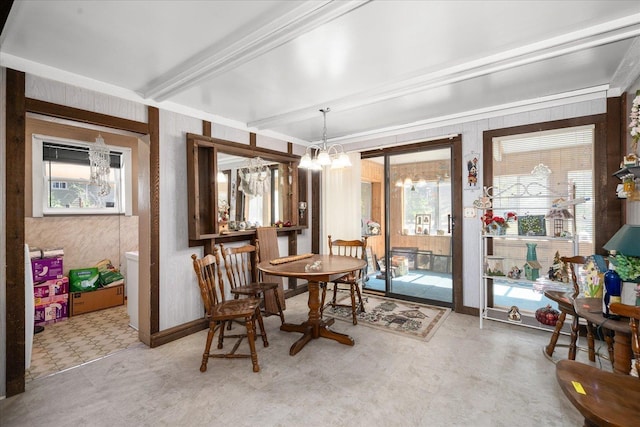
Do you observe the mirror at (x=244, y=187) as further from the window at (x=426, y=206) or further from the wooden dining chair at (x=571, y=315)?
the wooden dining chair at (x=571, y=315)

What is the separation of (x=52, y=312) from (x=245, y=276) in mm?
2470

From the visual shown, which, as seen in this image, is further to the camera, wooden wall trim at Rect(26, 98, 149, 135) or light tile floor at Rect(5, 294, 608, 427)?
wooden wall trim at Rect(26, 98, 149, 135)

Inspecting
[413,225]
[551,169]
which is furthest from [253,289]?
[551,169]

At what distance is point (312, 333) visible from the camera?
2996 millimetres

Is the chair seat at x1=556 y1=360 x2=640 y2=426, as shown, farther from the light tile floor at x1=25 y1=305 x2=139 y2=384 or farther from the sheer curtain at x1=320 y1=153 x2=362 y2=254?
the light tile floor at x1=25 y1=305 x2=139 y2=384

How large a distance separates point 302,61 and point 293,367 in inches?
101

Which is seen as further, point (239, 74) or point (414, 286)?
point (414, 286)

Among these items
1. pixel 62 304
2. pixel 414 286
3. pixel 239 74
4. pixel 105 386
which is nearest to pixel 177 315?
pixel 105 386

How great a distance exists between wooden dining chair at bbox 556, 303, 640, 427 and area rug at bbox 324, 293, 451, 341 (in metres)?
1.60

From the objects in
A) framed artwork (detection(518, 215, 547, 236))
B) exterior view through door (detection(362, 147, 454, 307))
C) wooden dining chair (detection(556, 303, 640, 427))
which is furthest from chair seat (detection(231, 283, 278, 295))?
framed artwork (detection(518, 215, 547, 236))

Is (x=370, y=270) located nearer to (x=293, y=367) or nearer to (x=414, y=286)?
(x=414, y=286)

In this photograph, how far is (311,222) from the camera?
4980 mm

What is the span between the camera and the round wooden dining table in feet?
8.51

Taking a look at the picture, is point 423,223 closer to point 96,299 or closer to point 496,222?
point 496,222
